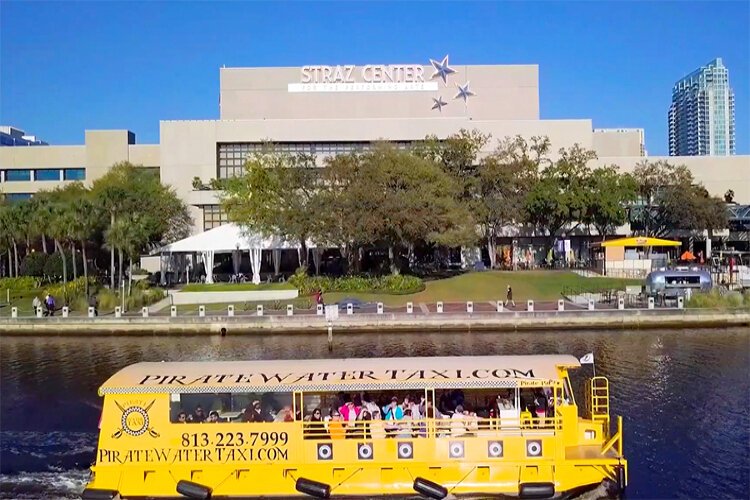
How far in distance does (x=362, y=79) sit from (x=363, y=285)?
46.4m

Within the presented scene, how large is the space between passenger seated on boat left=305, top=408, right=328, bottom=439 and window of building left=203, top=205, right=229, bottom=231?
72342mm

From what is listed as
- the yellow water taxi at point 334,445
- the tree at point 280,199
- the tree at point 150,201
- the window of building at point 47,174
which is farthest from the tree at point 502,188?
the window of building at point 47,174

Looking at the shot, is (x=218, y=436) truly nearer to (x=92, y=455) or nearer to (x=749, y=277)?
(x=92, y=455)

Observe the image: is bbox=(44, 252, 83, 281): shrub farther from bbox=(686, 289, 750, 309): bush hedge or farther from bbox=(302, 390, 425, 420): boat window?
bbox=(302, 390, 425, 420): boat window

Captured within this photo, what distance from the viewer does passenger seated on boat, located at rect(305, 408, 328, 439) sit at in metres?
19.2

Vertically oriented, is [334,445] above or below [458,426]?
below

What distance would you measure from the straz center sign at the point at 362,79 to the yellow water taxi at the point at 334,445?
8207cm

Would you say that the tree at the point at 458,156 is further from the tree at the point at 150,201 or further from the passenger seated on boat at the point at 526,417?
the passenger seated on boat at the point at 526,417

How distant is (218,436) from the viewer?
19.2 meters

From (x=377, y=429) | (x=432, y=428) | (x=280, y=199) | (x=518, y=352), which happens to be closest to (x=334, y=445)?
(x=377, y=429)

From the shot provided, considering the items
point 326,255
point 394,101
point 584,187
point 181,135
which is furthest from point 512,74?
point 181,135

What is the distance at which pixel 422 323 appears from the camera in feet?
156

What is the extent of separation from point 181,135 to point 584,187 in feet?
158

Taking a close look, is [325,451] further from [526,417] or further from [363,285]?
[363,285]
